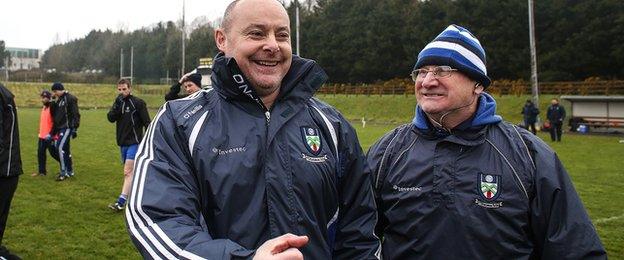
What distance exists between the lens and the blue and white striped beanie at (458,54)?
9.18 feet

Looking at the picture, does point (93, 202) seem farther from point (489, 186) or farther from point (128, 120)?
point (489, 186)

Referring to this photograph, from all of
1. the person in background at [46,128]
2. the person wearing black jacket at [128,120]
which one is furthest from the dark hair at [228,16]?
the person in background at [46,128]

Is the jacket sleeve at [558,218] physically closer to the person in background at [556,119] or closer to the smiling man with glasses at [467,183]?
the smiling man with glasses at [467,183]

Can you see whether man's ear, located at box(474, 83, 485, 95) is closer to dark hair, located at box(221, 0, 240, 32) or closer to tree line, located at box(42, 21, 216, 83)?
dark hair, located at box(221, 0, 240, 32)

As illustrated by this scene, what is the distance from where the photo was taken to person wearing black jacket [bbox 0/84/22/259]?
5.22 metres

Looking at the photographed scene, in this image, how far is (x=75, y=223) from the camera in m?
8.01

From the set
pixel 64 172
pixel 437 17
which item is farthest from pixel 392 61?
pixel 64 172

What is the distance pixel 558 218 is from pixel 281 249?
1.58 metres

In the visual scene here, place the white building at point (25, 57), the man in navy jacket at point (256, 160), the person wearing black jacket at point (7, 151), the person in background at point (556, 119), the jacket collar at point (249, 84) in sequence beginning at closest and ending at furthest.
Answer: the man in navy jacket at point (256, 160)
the jacket collar at point (249, 84)
the person wearing black jacket at point (7, 151)
the person in background at point (556, 119)
the white building at point (25, 57)

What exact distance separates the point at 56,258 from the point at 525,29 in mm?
46990

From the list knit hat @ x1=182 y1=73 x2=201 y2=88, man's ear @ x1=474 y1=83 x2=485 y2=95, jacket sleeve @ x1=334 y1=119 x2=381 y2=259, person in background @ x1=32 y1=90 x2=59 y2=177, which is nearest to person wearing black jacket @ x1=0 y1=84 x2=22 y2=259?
knit hat @ x1=182 y1=73 x2=201 y2=88

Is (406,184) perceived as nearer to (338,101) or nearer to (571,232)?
(571,232)

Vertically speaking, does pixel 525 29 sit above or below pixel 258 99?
above

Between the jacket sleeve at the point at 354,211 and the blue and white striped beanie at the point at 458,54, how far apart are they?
70 centimetres
